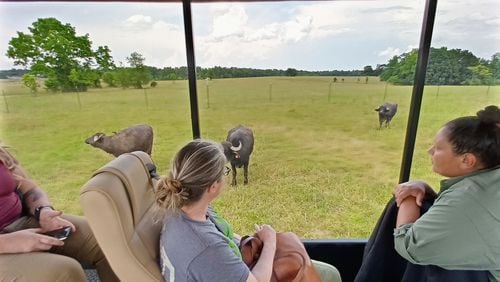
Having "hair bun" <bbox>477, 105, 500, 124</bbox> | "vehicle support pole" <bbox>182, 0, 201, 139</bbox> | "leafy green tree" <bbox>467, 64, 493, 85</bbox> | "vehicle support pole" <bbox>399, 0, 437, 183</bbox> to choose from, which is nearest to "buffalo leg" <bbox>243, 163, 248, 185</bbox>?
"vehicle support pole" <bbox>182, 0, 201, 139</bbox>

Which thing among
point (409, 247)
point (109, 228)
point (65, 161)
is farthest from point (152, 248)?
point (65, 161)

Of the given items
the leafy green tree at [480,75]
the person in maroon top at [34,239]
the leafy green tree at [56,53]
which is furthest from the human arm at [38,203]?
the leafy green tree at [480,75]

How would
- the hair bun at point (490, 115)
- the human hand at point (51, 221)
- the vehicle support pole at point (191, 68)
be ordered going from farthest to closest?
1. the vehicle support pole at point (191, 68)
2. the human hand at point (51, 221)
3. the hair bun at point (490, 115)

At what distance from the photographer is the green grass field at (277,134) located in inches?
71.4

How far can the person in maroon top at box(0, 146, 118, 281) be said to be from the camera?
112 centimetres

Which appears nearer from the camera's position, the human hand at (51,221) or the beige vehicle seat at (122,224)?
the beige vehicle seat at (122,224)

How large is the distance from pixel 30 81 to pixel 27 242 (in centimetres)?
98

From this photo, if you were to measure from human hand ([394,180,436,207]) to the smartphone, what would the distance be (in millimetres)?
1384

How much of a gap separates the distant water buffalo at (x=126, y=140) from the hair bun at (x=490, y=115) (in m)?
1.59

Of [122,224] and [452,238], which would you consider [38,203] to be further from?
[452,238]

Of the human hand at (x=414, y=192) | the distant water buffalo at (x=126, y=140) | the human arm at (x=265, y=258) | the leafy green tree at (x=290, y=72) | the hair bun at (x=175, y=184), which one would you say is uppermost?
the leafy green tree at (x=290, y=72)

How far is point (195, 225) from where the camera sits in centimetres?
99

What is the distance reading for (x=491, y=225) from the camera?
38.4 inches

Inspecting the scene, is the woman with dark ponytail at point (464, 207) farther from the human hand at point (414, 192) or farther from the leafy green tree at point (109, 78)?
the leafy green tree at point (109, 78)
